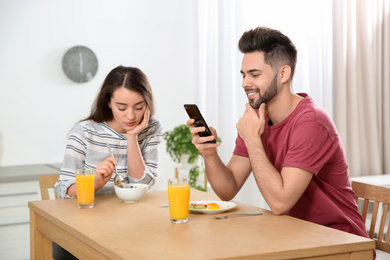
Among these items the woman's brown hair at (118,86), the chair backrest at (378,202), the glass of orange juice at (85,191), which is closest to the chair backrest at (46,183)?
the woman's brown hair at (118,86)

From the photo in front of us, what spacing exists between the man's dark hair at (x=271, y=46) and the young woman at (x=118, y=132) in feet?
1.75

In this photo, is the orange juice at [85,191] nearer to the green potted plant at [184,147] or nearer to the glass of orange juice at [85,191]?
the glass of orange juice at [85,191]

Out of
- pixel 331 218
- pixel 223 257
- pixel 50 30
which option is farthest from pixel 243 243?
pixel 50 30

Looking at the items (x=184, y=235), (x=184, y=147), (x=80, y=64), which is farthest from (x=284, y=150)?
(x=80, y=64)

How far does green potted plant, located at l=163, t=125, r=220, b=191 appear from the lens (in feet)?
13.0

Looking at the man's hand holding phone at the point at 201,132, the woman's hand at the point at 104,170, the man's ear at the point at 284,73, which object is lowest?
the woman's hand at the point at 104,170

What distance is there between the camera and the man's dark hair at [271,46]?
211cm

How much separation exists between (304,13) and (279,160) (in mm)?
2065

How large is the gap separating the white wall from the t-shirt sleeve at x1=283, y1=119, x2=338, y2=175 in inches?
97.2

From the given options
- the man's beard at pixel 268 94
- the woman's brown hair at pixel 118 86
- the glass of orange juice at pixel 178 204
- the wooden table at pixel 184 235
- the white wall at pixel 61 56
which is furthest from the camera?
the white wall at pixel 61 56

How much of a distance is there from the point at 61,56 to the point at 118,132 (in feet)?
5.79

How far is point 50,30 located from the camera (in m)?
3.95

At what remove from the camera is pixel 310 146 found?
1.88 m

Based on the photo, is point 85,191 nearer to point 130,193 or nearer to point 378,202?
point 130,193
